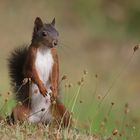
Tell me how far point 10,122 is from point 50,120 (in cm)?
41

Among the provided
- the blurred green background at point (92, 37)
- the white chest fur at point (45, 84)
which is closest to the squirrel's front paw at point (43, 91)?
the white chest fur at point (45, 84)

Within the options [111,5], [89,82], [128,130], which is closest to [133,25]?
[111,5]

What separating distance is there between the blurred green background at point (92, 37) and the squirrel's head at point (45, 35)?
4.66m

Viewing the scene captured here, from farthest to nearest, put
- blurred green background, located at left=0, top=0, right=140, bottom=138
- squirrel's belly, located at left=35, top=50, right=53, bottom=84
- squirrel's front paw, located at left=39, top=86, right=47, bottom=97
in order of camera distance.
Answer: blurred green background, located at left=0, top=0, right=140, bottom=138 < squirrel's belly, located at left=35, top=50, right=53, bottom=84 < squirrel's front paw, located at left=39, top=86, right=47, bottom=97

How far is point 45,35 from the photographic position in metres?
9.70

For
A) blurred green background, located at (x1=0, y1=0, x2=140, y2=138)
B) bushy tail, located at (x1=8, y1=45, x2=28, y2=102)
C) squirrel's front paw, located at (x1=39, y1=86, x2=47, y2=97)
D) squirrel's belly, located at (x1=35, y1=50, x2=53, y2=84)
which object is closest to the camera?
squirrel's front paw, located at (x1=39, y1=86, x2=47, y2=97)

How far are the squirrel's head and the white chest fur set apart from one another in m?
0.09

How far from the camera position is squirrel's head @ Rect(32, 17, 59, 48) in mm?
9602

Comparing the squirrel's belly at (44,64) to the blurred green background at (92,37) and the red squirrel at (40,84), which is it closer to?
the red squirrel at (40,84)

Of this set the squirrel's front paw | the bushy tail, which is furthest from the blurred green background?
the squirrel's front paw

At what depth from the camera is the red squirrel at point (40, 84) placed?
31.1 ft

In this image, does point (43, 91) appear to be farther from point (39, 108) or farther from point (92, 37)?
point (92, 37)

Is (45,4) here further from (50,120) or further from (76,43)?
(50,120)

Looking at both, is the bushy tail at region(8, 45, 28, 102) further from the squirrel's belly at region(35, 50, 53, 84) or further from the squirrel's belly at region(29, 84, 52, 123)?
the squirrel's belly at region(35, 50, 53, 84)
